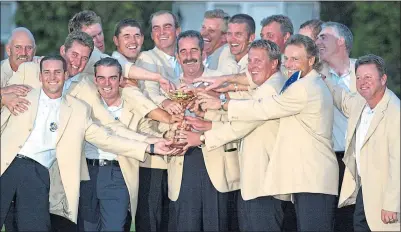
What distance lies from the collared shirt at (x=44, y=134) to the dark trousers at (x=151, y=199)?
1.03 meters

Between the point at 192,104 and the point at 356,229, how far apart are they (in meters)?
1.85

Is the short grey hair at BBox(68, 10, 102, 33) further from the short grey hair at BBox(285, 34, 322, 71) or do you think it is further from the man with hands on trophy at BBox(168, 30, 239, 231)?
the short grey hair at BBox(285, 34, 322, 71)

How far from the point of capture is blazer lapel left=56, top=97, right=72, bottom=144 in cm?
946

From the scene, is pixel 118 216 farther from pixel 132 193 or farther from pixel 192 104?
pixel 192 104

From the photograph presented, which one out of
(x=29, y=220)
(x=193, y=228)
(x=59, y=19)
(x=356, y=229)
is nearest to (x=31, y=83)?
(x=29, y=220)

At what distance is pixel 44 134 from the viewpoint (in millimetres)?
9422

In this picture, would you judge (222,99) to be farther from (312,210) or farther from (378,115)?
(378,115)

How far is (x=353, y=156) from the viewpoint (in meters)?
9.51

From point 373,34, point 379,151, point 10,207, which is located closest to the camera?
point 379,151

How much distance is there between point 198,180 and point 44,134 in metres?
1.43

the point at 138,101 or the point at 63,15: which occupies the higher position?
the point at 63,15

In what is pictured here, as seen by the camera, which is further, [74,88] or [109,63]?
[74,88]

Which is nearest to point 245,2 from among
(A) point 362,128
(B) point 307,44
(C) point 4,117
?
(B) point 307,44

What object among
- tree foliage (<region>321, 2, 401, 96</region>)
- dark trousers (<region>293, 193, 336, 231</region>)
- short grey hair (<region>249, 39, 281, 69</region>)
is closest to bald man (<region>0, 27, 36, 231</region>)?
short grey hair (<region>249, 39, 281, 69</region>)
